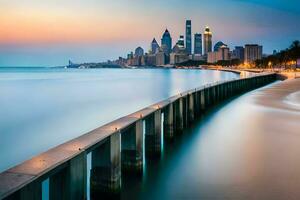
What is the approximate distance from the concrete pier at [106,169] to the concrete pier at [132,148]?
4.60ft

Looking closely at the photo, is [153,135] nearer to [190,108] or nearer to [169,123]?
[169,123]

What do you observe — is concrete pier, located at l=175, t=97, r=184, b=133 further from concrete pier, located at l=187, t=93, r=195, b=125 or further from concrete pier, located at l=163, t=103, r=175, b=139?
concrete pier, located at l=187, t=93, r=195, b=125

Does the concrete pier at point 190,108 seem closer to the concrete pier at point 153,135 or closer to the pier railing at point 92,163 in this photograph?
the pier railing at point 92,163

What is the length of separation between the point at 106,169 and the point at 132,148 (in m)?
1.93

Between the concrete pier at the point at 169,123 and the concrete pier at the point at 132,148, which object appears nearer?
the concrete pier at the point at 132,148

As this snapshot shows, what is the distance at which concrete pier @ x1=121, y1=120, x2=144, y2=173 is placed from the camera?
9.36m

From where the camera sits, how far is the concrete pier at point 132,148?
368 inches

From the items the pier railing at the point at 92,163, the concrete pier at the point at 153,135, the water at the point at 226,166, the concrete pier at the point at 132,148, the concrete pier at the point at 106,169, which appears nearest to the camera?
the pier railing at the point at 92,163

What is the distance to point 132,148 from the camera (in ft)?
31.2

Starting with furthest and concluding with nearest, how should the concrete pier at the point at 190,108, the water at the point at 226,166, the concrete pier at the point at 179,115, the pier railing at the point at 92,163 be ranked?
1. the concrete pier at the point at 190,108
2. the concrete pier at the point at 179,115
3. the water at the point at 226,166
4. the pier railing at the point at 92,163

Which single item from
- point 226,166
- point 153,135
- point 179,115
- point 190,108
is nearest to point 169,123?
point 179,115

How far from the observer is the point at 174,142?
14734 mm

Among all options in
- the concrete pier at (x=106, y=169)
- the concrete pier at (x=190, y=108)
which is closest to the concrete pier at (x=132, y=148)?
the concrete pier at (x=106, y=169)

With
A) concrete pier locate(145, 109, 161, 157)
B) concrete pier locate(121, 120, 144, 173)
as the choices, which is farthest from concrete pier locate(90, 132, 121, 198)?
concrete pier locate(145, 109, 161, 157)
